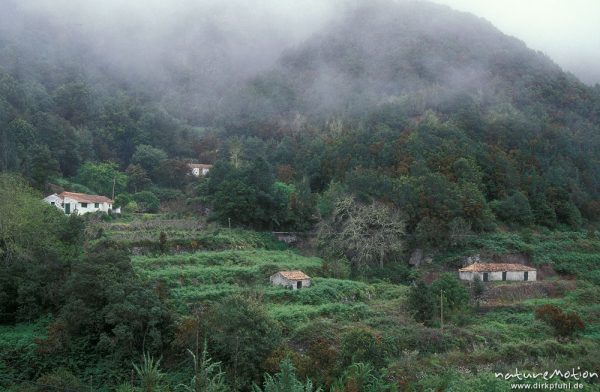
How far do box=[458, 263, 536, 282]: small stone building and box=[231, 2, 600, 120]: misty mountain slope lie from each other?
2845cm

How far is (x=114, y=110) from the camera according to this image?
54875mm

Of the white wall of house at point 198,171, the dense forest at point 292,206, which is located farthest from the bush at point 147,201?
the white wall of house at point 198,171

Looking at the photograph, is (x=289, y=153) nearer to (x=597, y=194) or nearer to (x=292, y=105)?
(x=292, y=105)

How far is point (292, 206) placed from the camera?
34.8 metres

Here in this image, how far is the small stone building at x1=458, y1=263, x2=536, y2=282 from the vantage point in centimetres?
2775

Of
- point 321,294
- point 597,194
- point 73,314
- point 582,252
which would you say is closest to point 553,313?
point 321,294

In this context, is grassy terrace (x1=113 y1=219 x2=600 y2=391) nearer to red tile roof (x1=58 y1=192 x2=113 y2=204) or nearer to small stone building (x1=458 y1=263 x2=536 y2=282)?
small stone building (x1=458 y1=263 x2=536 y2=282)

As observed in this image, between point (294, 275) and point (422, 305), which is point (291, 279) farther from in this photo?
point (422, 305)

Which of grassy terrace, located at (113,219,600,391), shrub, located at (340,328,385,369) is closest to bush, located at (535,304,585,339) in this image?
grassy terrace, located at (113,219,600,391)

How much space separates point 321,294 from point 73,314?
33.9 feet

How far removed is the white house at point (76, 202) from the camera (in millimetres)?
33156

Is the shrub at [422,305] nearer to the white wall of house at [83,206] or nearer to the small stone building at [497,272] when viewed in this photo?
the small stone building at [497,272]

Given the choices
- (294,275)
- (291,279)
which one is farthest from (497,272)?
(291,279)

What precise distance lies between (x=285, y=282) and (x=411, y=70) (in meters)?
49.2
